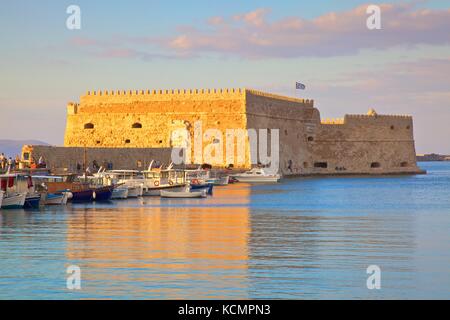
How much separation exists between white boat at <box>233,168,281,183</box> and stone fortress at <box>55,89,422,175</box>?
2.92 feet

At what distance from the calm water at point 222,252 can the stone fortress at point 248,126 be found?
2086 cm

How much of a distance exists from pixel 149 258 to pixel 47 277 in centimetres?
238

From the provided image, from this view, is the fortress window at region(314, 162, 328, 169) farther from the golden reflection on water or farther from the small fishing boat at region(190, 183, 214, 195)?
the golden reflection on water

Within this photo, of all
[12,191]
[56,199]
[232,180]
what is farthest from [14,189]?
[232,180]

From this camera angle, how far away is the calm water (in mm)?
12523

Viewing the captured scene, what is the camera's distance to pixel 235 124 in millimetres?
48844

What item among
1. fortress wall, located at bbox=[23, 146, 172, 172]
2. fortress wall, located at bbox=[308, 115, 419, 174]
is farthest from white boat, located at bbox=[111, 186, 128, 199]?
fortress wall, located at bbox=[308, 115, 419, 174]

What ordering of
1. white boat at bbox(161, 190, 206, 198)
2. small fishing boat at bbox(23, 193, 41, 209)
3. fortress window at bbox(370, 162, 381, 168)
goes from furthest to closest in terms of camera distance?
fortress window at bbox(370, 162, 381, 168), white boat at bbox(161, 190, 206, 198), small fishing boat at bbox(23, 193, 41, 209)

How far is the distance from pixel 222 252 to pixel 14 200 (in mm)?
11767

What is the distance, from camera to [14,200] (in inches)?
1033

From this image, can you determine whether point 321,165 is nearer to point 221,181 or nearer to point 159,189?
point 221,181

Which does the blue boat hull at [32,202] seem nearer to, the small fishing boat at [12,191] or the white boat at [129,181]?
the small fishing boat at [12,191]

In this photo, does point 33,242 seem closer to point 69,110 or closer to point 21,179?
point 21,179
